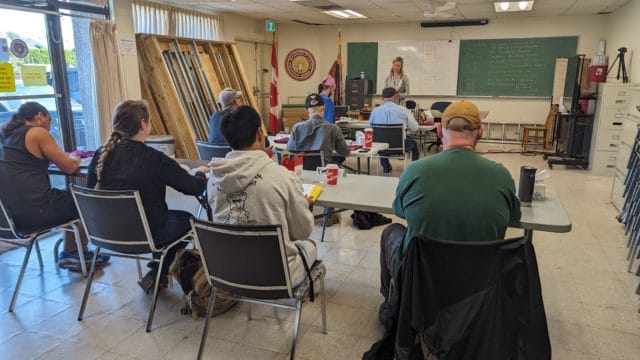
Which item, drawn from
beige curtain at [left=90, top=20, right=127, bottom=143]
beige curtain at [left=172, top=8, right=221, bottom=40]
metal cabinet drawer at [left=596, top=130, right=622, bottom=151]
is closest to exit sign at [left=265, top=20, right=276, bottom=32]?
beige curtain at [left=172, top=8, right=221, bottom=40]

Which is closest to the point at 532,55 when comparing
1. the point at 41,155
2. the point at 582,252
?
the point at 582,252

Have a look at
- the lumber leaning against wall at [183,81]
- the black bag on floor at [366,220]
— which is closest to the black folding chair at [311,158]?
the black bag on floor at [366,220]

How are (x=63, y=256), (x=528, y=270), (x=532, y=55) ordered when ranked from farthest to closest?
(x=532, y=55) < (x=63, y=256) < (x=528, y=270)

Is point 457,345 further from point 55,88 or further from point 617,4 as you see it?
point 617,4

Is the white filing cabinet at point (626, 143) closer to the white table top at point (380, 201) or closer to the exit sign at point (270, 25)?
the white table top at point (380, 201)

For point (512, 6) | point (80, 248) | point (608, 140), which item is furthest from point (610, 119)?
point (80, 248)

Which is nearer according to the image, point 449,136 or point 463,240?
point 463,240

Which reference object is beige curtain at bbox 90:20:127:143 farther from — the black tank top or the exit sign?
the exit sign

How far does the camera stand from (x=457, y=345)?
5.46ft

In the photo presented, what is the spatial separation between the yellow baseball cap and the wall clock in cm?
832

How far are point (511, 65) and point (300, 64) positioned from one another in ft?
14.1

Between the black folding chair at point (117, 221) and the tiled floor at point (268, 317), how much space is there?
0.79 feet

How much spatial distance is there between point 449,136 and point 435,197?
286mm

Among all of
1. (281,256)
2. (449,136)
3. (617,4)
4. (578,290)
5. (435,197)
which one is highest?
(617,4)
